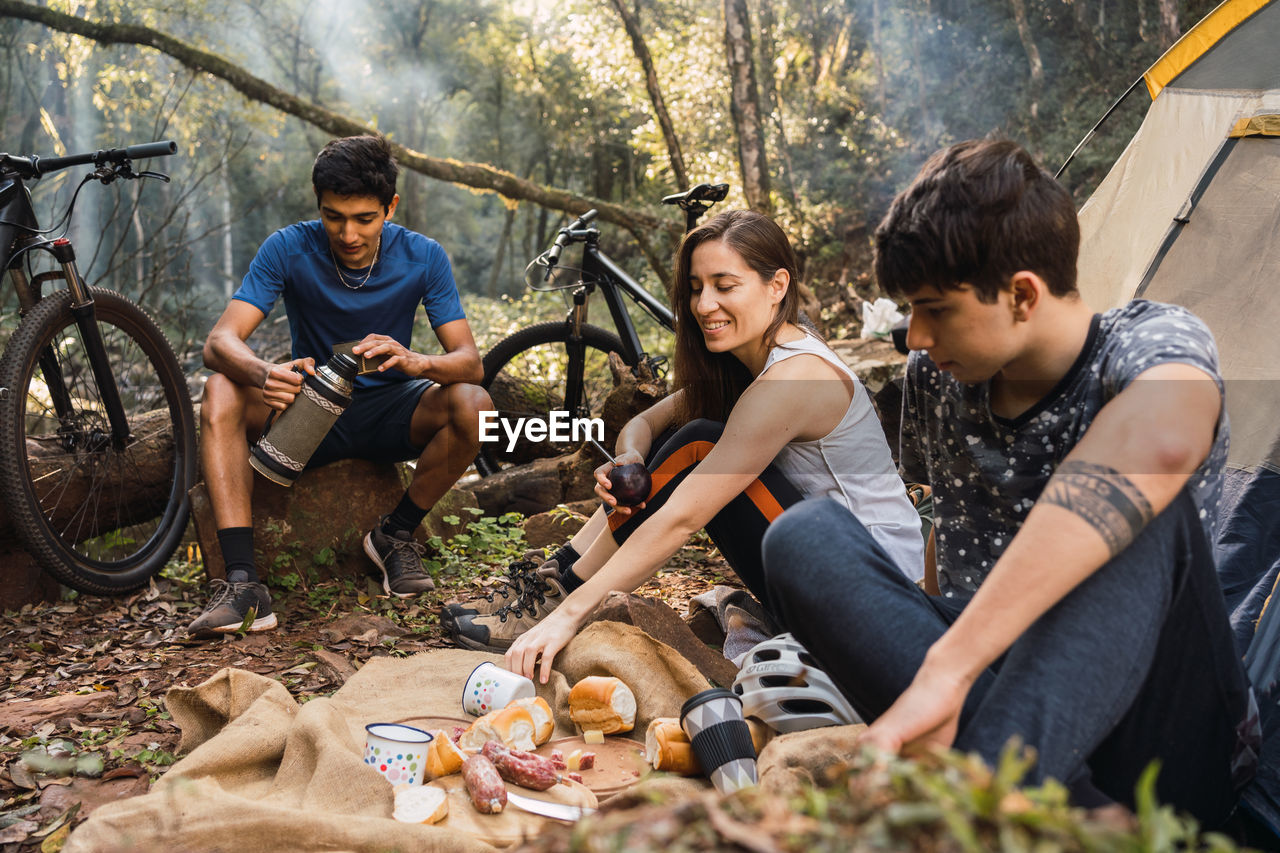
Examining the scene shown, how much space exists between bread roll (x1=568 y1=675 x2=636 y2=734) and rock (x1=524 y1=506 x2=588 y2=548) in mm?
1916

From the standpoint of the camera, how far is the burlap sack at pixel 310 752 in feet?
4.98

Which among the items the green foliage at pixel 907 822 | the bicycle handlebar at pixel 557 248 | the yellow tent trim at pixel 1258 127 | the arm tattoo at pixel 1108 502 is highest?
the yellow tent trim at pixel 1258 127

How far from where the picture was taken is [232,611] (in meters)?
2.98

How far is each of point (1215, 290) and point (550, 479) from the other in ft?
9.30

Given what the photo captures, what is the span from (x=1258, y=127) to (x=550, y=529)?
305 centimetres

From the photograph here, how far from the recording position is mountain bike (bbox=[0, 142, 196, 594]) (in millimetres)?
2991

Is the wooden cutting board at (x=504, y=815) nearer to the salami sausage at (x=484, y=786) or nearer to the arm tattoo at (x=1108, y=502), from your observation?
the salami sausage at (x=484, y=786)

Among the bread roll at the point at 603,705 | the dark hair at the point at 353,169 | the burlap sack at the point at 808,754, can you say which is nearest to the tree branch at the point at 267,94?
the dark hair at the point at 353,169

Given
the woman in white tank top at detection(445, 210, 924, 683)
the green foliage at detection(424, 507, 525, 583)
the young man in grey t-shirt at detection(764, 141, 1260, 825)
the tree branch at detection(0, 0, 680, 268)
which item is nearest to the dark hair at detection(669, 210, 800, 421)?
the woman in white tank top at detection(445, 210, 924, 683)

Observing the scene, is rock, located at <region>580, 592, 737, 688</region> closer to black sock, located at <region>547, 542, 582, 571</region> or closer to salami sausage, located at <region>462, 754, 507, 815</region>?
black sock, located at <region>547, 542, 582, 571</region>

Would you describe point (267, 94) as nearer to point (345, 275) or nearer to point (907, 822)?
point (345, 275)

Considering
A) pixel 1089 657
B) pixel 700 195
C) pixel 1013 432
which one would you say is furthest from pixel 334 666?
pixel 700 195

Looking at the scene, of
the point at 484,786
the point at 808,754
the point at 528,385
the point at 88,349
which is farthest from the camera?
the point at 528,385

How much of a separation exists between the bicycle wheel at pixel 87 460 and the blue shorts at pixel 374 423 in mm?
632
